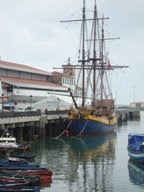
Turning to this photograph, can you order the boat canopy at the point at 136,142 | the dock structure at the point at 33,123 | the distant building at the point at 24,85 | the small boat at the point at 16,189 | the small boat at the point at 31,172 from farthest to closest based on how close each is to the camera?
the distant building at the point at 24,85 < the dock structure at the point at 33,123 < the boat canopy at the point at 136,142 < the small boat at the point at 31,172 < the small boat at the point at 16,189

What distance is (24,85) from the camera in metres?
95.2

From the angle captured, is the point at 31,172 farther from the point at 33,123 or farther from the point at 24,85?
the point at 24,85

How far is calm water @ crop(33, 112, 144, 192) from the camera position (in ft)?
109

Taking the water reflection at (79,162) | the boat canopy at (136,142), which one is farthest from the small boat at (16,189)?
the boat canopy at (136,142)

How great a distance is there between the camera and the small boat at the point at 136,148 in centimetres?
4419

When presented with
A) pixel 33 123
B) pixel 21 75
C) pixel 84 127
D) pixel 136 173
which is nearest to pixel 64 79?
pixel 21 75

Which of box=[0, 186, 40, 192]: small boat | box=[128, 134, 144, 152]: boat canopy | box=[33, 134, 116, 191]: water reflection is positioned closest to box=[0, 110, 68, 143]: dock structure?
box=[33, 134, 116, 191]: water reflection

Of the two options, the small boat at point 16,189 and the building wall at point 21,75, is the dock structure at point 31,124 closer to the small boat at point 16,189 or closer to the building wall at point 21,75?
the building wall at point 21,75

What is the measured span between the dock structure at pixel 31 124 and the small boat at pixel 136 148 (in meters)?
15.9

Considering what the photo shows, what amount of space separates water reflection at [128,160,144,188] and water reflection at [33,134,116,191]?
1669 mm

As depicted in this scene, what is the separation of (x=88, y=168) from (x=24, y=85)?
5522 centimetres

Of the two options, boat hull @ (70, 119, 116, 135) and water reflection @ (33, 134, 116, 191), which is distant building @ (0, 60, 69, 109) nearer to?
boat hull @ (70, 119, 116, 135)

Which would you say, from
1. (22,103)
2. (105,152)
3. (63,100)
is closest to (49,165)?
(105,152)

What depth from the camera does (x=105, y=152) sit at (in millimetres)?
54406
